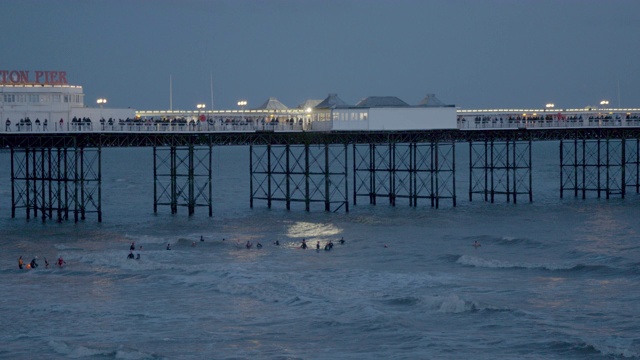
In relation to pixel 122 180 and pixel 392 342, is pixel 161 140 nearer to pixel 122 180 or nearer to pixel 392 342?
pixel 392 342

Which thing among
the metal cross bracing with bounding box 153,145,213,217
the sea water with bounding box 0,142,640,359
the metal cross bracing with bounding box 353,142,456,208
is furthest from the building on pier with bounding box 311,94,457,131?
the metal cross bracing with bounding box 153,145,213,217

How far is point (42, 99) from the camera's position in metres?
69.1

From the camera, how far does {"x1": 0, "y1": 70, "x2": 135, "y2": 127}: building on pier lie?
67812mm

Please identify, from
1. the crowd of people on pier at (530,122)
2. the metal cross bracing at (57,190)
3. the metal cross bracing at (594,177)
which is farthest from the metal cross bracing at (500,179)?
the metal cross bracing at (57,190)

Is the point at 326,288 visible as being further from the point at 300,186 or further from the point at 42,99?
the point at 300,186

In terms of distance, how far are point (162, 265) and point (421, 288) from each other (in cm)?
1291

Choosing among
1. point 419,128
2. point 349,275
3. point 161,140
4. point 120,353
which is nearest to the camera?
point 120,353

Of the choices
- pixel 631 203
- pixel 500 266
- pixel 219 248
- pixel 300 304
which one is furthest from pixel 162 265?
pixel 631 203

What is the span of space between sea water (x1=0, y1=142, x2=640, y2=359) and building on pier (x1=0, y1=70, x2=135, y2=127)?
7.13m

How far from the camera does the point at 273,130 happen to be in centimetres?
7156

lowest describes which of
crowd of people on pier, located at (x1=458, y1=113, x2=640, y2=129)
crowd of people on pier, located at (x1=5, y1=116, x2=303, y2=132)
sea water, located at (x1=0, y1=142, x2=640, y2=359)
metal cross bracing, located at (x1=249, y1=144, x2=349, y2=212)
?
sea water, located at (x1=0, y1=142, x2=640, y2=359)

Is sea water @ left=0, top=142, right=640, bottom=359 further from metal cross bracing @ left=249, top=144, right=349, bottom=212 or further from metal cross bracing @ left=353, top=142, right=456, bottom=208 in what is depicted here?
metal cross bracing @ left=353, top=142, right=456, bottom=208

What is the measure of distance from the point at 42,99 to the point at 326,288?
110ft

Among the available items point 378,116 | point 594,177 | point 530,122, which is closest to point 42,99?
point 378,116
